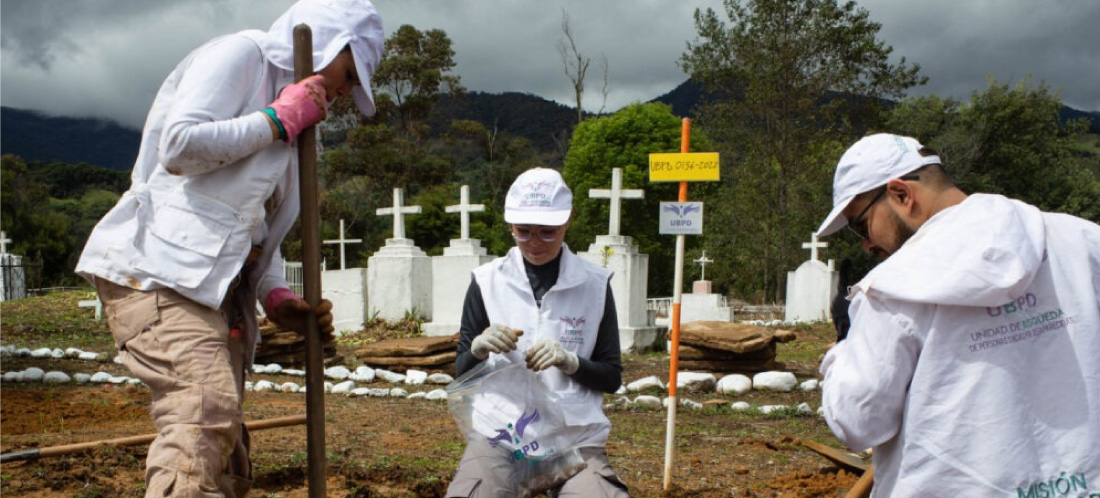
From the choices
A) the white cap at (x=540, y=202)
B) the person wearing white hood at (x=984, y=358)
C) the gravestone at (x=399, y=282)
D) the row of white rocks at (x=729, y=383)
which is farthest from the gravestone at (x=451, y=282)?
the person wearing white hood at (x=984, y=358)

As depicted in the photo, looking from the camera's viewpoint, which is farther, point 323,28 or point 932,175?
point 323,28

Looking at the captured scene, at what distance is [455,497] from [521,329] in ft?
1.98

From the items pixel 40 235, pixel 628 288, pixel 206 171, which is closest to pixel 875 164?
pixel 206 171

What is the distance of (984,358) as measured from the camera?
1.88 metres

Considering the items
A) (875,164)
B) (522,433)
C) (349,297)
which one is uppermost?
(875,164)

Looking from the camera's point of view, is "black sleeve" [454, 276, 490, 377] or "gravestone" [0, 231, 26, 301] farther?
"gravestone" [0, 231, 26, 301]

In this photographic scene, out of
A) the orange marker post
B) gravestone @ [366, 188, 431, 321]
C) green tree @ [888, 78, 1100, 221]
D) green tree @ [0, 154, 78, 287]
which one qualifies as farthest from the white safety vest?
green tree @ [0, 154, 78, 287]

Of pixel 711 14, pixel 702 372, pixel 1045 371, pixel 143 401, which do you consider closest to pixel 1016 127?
pixel 711 14

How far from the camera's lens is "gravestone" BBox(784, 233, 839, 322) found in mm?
20981

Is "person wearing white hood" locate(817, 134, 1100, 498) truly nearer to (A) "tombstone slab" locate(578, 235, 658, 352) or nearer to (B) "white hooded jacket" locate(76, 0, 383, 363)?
(B) "white hooded jacket" locate(76, 0, 383, 363)

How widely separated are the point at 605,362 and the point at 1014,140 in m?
33.4

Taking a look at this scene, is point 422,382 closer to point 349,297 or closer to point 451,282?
point 451,282

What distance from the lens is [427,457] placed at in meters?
5.50

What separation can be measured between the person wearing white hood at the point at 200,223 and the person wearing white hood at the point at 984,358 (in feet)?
5.17
